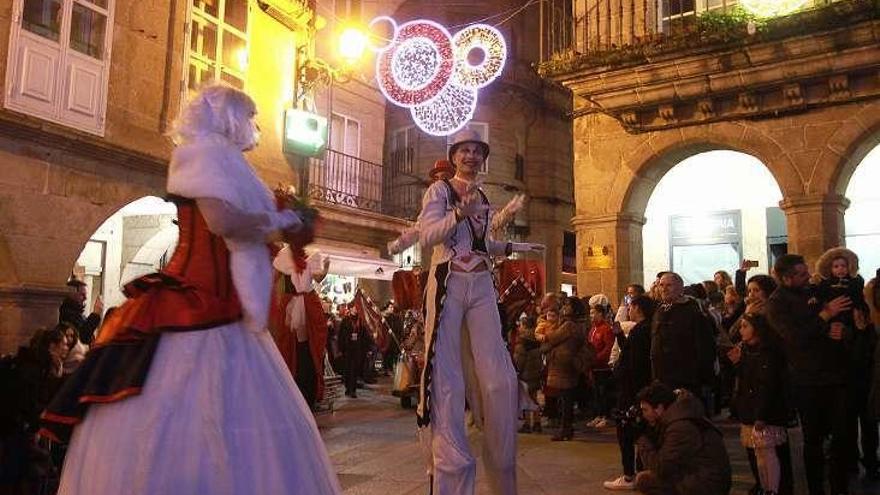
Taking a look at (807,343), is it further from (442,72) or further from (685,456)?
(442,72)

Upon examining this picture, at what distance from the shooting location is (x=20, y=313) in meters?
11.1

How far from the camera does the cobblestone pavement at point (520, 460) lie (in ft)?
19.2

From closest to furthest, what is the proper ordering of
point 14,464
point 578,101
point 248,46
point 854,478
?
point 14,464 → point 854,478 → point 578,101 → point 248,46

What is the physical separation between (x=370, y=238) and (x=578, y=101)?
30.9 feet

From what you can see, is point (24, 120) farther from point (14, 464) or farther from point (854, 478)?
point (854, 478)

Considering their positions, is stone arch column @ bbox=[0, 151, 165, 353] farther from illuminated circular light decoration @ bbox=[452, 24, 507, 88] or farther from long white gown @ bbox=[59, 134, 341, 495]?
long white gown @ bbox=[59, 134, 341, 495]

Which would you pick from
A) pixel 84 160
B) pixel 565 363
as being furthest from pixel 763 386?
pixel 84 160

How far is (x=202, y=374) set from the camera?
257 cm

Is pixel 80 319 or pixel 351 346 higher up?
pixel 80 319

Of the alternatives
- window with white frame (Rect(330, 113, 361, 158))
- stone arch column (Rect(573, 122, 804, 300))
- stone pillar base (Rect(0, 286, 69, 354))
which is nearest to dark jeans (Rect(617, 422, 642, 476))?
stone arch column (Rect(573, 122, 804, 300))

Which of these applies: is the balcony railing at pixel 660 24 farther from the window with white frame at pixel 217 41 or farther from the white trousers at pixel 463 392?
the white trousers at pixel 463 392

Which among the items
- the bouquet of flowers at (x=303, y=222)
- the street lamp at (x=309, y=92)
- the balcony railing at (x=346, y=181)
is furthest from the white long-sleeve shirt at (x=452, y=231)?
the balcony railing at (x=346, y=181)

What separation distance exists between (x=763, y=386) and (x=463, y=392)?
7.75 feet

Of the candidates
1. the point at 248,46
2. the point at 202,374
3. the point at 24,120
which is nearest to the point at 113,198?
the point at 24,120
